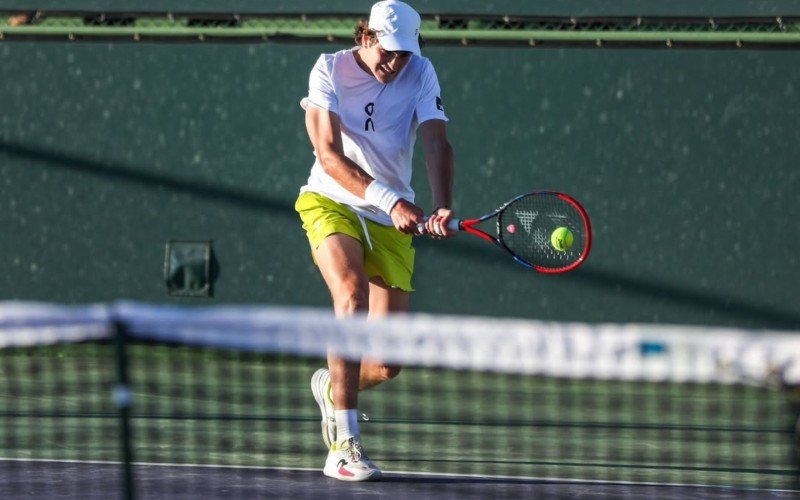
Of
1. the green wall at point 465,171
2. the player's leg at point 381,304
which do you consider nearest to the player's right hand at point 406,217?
the player's leg at point 381,304

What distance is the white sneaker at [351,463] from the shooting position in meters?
5.01

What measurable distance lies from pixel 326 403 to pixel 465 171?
2978 mm

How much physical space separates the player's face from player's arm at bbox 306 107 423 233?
0.20 metres

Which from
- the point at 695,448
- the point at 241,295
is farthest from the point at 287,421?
the point at 241,295

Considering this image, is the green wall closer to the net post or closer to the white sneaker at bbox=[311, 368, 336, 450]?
the white sneaker at bbox=[311, 368, 336, 450]

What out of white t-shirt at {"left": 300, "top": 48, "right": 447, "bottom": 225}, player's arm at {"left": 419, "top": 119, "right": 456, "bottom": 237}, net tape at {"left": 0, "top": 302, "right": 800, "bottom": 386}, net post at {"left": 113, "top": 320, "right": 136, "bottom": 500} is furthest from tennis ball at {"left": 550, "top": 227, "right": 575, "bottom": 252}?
net post at {"left": 113, "top": 320, "right": 136, "bottom": 500}

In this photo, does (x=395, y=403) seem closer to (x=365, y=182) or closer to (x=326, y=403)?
(x=326, y=403)

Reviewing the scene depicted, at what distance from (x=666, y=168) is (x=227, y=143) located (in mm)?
2245

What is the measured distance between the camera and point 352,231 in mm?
5199

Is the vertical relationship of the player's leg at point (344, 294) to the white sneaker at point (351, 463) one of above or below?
above

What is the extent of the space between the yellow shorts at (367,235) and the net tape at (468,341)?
1.38 meters

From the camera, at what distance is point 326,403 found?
17.4 feet

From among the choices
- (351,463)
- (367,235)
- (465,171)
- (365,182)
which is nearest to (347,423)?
(351,463)

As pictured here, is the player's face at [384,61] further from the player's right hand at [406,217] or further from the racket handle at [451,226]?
the racket handle at [451,226]
